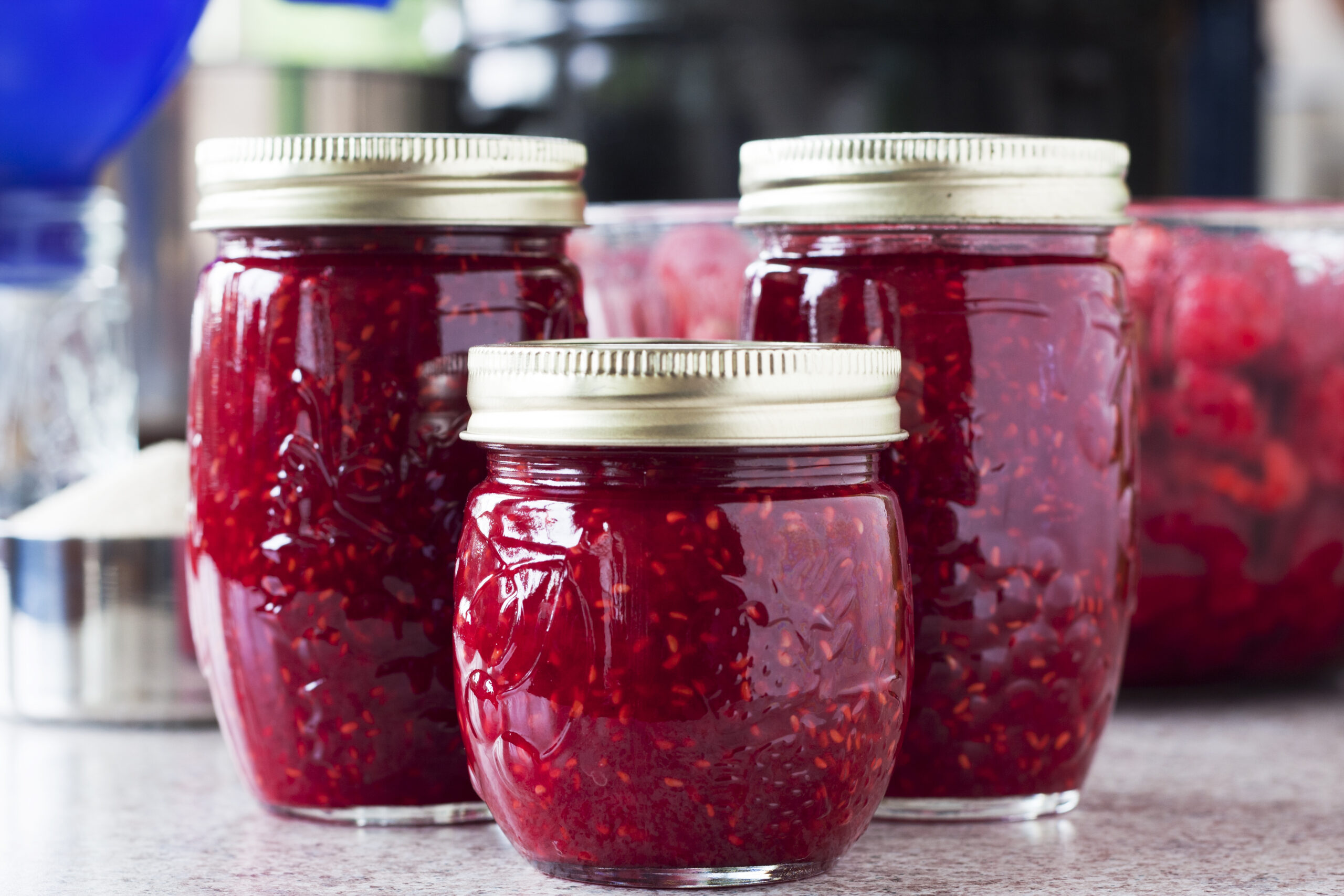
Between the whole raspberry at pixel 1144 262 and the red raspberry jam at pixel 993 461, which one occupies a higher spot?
the whole raspberry at pixel 1144 262

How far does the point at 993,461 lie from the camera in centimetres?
70

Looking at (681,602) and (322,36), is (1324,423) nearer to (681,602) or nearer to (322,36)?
(681,602)

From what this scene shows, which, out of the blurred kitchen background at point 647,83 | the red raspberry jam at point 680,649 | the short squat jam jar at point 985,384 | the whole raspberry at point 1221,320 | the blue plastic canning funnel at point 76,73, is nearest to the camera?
the red raspberry jam at point 680,649

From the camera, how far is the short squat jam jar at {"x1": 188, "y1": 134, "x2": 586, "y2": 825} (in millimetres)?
687

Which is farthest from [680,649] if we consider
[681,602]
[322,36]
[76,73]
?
[322,36]

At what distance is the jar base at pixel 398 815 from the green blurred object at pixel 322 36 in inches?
25.8

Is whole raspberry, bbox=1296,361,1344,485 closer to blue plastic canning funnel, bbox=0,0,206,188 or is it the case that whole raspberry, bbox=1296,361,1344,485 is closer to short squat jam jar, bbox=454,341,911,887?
short squat jam jar, bbox=454,341,911,887

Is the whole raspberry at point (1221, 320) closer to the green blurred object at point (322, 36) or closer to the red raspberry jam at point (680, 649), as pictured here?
the red raspberry jam at point (680, 649)

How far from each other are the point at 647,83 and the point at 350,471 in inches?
25.1

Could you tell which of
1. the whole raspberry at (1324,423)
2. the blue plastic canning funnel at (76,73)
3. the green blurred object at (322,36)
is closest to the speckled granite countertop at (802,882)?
the whole raspberry at (1324,423)

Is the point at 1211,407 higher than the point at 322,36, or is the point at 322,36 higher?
the point at 322,36

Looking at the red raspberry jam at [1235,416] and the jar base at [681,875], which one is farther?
the red raspberry jam at [1235,416]

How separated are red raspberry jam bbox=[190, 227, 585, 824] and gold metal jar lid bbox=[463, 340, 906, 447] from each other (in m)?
0.08

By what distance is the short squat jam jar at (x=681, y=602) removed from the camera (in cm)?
59
